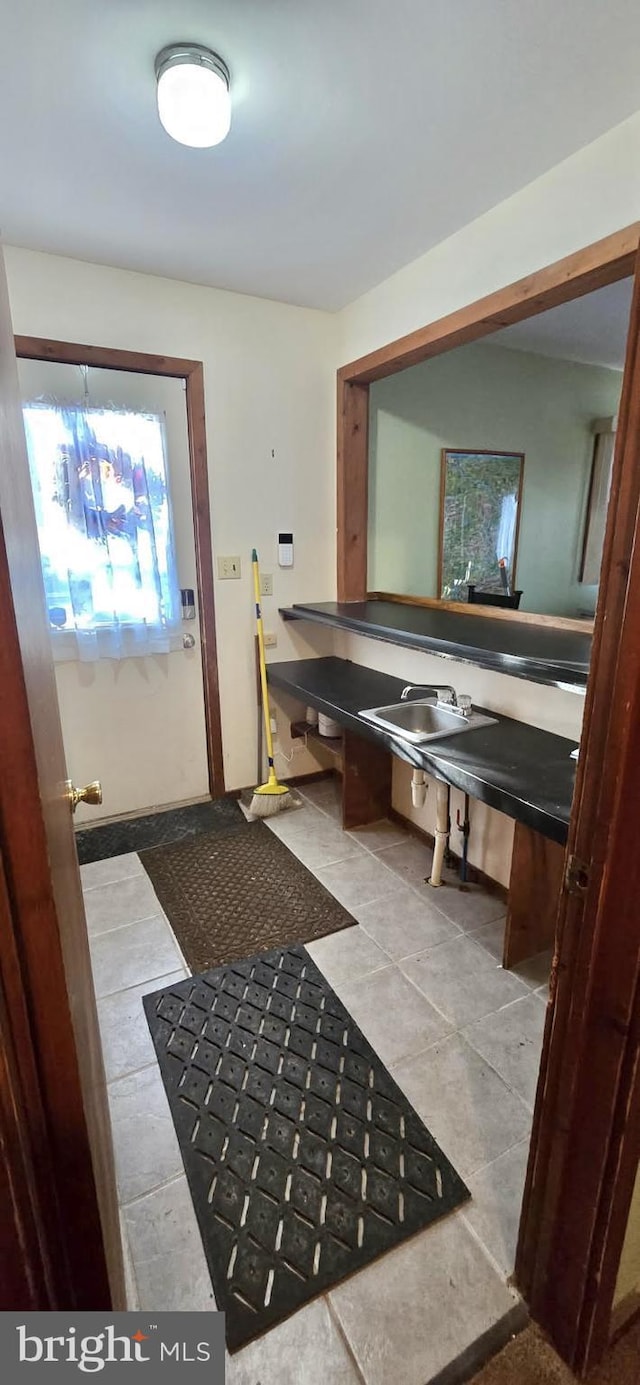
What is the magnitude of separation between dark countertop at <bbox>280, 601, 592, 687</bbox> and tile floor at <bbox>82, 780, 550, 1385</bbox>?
1002 millimetres

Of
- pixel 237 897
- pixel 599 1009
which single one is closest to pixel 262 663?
pixel 237 897

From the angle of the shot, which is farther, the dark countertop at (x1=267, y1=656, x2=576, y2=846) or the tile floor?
the dark countertop at (x1=267, y1=656, x2=576, y2=846)

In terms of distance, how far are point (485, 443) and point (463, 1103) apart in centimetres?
313

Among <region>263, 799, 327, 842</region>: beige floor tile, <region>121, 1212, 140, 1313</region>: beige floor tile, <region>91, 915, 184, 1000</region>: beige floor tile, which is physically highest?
<region>263, 799, 327, 842</region>: beige floor tile

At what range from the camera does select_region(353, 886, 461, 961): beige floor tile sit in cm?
202

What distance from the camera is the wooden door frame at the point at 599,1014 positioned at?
28.1 inches

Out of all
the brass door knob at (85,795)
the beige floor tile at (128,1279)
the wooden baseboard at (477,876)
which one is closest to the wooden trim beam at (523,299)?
the brass door knob at (85,795)

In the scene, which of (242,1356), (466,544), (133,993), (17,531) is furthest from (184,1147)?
(466,544)

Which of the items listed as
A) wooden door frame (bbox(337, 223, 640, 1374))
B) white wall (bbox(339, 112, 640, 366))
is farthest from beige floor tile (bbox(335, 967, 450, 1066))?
white wall (bbox(339, 112, 640, 366))

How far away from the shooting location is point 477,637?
1984mm

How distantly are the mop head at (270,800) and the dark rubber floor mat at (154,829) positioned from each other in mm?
91

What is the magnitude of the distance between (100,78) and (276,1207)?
2581 millimetres

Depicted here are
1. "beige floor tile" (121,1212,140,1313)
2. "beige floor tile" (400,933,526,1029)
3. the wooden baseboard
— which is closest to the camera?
"beige floor tile" (121,1212,140,1313)

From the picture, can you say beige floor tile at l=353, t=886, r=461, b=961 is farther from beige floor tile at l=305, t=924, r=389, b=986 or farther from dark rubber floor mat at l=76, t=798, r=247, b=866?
dark rubber floor mat at l=76, t=798, r=247, b=866
